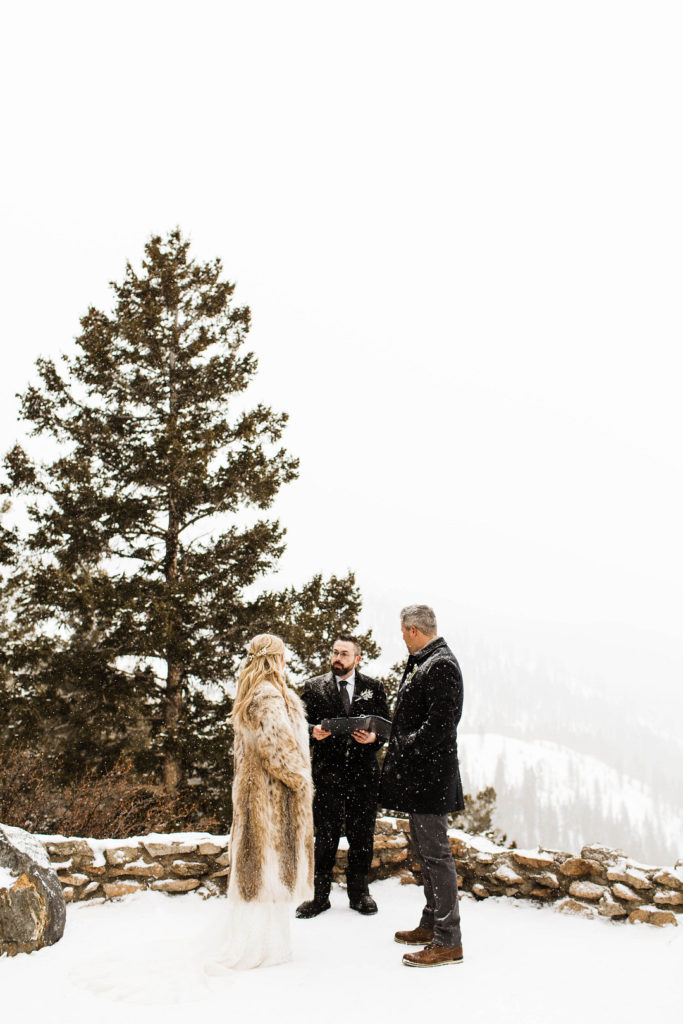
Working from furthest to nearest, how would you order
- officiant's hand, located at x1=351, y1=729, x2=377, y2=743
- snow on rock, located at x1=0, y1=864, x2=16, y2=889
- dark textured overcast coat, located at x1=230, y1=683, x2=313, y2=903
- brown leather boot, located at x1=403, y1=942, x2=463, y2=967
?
1. officiant's hand, located at x1=351, y1=729, x2=377, y2=743
2. snow on rock, located at x1=0, y1=864, x2=16, y2=889
3. dark textured overcast coat, located at x1=230, y1=683, x2=313, y2=903
4. brown leather boot, located at x1=403, y1=942, x2=463, y2=967

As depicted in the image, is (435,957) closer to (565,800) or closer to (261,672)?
(261,672)

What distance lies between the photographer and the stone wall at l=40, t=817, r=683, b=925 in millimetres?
4531

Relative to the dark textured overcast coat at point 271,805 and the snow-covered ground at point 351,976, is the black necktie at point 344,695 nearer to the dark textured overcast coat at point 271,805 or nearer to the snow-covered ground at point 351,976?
the dark textured overcast coat at point 271,805

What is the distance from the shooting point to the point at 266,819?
12.6ft

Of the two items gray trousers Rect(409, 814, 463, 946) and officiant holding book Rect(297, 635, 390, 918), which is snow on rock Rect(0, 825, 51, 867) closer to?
officiant holding book Rect(297, 635, 390, 918)

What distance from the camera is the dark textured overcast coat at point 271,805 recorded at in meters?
3.77

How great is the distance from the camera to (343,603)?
15.8 m

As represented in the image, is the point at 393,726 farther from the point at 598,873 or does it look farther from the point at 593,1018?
the point at 598,873

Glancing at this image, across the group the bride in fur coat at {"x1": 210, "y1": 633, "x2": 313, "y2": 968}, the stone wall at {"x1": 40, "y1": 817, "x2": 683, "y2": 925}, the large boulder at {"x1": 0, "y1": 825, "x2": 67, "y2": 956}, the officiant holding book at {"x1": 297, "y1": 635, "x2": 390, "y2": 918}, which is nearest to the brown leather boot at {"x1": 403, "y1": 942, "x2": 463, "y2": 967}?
the bride in fur coat at {"x1": 210, "y1": 633, "x2": 313, "y2": 968}

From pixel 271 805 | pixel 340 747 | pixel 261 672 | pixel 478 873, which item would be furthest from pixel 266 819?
pixel 478 873

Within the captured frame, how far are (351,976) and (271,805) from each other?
994 mm

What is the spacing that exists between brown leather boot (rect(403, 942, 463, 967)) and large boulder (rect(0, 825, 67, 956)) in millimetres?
2238

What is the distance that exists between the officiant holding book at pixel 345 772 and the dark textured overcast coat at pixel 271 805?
82 cm

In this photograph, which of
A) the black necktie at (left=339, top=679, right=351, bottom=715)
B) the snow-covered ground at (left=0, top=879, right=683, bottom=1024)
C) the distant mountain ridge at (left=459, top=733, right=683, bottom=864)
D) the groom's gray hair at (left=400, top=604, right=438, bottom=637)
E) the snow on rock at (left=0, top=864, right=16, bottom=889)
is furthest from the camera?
the distant mountain ridge at (left=459, top=733, right=683, bottom=864)
